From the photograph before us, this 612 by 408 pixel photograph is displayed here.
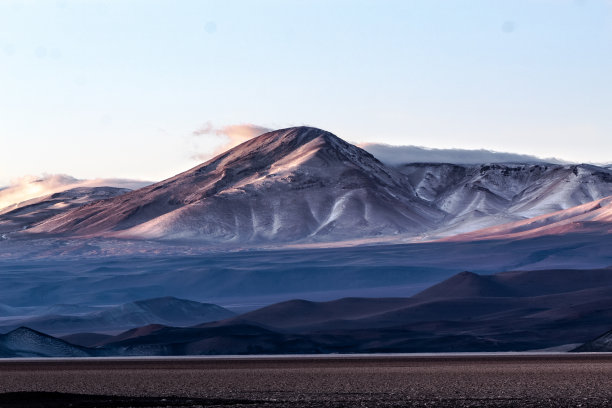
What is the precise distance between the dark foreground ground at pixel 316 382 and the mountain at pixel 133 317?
76599 mm

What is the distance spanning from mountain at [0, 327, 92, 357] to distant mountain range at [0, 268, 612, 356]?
5cm

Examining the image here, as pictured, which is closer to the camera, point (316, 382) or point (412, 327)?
point (316, 382)

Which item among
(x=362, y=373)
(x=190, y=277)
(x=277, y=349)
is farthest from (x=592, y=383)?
(x=190, y=277)

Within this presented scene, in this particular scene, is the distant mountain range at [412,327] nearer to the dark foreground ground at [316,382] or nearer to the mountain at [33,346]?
the mountain at [33,346]

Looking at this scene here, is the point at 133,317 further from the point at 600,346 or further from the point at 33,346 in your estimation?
the point at 600,346

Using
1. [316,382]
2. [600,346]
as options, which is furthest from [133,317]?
[316,382]

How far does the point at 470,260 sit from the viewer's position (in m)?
197

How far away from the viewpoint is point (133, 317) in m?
126

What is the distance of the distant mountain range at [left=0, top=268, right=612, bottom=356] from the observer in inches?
2586

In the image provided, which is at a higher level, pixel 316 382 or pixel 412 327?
pixel 316 382

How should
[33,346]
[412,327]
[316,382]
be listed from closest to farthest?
[316,382] < [33,346] < [412,327]

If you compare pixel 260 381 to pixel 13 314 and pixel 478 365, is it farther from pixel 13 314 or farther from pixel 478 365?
pixel 13 314

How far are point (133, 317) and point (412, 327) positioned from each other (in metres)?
44.8

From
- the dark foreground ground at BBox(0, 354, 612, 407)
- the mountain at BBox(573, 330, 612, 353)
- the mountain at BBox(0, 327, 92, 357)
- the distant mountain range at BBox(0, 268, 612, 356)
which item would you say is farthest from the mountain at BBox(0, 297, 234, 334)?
the dark foreground ground at BBox(0, 354, 612, 407)
